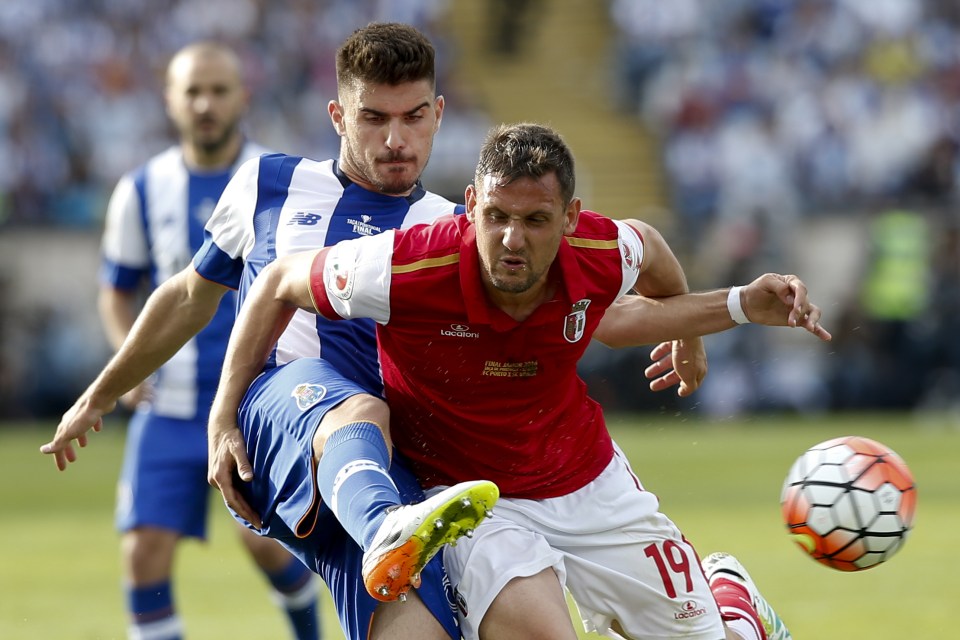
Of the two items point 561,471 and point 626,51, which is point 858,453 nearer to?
point 561,471

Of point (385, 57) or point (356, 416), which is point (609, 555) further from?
point (385, 57)

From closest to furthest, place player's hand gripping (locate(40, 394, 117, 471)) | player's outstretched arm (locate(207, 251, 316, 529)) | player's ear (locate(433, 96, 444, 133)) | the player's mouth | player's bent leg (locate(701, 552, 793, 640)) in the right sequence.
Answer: the player's mouth, player's outstretched arm (locate(207, 251, 316, 529)), player's ear (locate(433, 96, 444, 133)), player's hand gripping (locate(40, 394, 117, 471)), player's bent leg (locate(701, 552, 793, 640))

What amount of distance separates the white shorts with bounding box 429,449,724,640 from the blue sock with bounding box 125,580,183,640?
2.32 m

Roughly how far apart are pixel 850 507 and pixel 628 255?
4.48 feet

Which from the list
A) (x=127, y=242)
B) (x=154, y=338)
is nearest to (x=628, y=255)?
(x=154, y=338)

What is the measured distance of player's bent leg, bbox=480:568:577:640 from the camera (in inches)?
194

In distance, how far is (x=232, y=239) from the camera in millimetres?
5633

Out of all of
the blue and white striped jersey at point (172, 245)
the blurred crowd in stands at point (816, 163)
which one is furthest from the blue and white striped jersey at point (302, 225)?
the blurred crowd in stands at point (816, 163)

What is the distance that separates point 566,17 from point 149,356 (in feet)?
69.5

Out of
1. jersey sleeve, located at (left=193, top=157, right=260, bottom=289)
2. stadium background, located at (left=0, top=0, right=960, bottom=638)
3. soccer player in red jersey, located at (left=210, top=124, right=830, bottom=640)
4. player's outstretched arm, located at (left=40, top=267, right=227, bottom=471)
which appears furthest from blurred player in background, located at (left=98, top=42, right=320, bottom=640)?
stadium background, located at (left=0, top=0, right=960, bottom=638)

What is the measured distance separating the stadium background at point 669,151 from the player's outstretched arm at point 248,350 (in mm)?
9912

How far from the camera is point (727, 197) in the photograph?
21.4 meters

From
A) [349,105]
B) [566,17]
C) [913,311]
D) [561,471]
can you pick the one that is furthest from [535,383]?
[566,17]

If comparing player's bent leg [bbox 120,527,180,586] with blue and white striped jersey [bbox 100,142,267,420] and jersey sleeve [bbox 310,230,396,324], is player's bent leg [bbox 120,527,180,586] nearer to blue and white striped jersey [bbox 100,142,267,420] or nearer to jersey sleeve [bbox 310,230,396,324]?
blue and white striped jersey [bbox 100,142,267,420]
